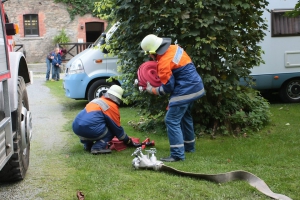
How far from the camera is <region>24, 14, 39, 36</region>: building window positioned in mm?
32375

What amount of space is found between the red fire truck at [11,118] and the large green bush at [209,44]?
2.17 m

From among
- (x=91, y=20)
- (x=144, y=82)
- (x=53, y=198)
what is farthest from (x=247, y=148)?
(x=91, y=20)

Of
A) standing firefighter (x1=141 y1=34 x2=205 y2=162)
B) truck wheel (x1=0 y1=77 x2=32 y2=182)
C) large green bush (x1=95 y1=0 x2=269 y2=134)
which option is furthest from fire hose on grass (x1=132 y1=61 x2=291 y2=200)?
truck wheel (x1=0 y1=77 x2=32 y2=182)

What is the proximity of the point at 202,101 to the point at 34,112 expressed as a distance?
5.42 m

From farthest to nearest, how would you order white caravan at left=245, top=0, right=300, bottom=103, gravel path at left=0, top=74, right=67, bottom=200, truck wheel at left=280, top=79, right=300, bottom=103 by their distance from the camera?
truck wheel at left=280, top=79, right=300, bottom=103, white caravan at left=245, top=0, right=300, bottom=103, gravel path at left=0, top=74, right=67, bottom=200

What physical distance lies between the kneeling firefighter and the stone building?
2535 centimetres

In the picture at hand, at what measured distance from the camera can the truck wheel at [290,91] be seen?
12.3 metres

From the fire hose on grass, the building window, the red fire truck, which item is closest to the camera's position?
the red fire truck

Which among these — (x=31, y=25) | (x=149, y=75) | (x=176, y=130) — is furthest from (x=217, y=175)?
(x=31, y=25)

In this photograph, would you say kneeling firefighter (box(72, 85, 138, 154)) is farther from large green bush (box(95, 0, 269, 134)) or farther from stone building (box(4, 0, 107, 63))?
stone building (box(4, 0, 107, 63))

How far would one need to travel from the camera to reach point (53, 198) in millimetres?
4922

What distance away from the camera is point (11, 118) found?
485cm

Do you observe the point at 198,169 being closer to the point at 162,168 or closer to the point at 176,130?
the point at 162,168

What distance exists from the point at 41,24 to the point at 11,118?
28536mm
